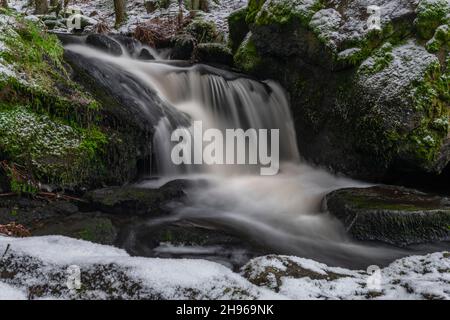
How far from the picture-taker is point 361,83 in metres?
6.05

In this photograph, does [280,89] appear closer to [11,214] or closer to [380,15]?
[380,15]

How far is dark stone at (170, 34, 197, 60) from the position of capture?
32.6 feet

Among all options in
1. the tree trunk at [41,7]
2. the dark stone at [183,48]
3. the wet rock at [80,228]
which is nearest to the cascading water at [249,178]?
the wet rock at [80,228]

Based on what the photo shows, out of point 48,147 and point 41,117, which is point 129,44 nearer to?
point 41,117

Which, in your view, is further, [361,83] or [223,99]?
[223,99]

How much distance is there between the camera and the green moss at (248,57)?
323 inches

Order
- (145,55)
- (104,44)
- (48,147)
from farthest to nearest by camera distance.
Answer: (145,55) < (104,44) < (48,147)

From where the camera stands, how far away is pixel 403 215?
4121mm

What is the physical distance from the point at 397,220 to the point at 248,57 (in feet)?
17.8

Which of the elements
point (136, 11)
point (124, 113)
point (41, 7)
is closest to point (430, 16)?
point (124, 113)

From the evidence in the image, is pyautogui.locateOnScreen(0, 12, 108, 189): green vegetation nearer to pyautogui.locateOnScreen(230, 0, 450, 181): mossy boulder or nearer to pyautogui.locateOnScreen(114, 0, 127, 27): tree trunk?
pyautogui.locateOnScreen(230, 0, 450, 181): mossy boulder

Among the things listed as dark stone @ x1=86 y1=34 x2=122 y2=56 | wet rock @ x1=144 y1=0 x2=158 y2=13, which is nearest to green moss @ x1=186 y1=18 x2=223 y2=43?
dark stone @ x1=86 y1=34 x2=122 y2=56

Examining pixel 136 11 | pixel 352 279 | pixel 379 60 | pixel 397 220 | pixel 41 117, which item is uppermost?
pixel 136 11

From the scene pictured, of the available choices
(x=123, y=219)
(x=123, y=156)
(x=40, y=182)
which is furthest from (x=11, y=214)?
(x=123, y=156)
